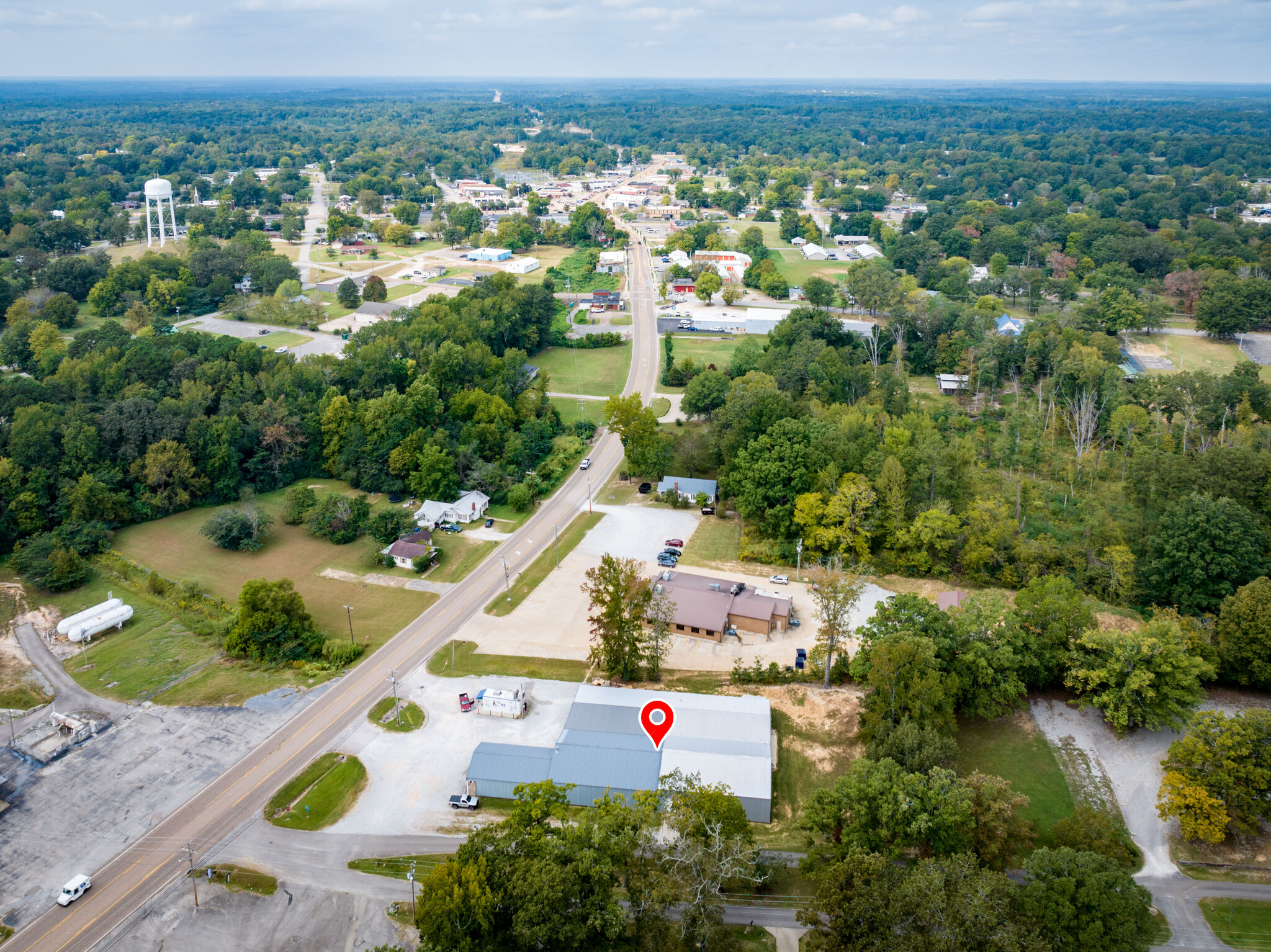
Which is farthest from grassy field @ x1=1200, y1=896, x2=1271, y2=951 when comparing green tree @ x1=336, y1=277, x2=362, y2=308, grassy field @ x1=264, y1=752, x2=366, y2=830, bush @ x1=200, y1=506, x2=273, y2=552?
green tree @ x1=336, y1=277, x2=362, y2=308

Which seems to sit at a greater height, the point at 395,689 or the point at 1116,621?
the point at 1116,621

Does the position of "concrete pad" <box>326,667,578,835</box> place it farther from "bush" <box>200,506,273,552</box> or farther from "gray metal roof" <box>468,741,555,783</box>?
"bush" <box>200,506,273,552</box>

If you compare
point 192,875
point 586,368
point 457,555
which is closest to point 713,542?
point 457,555

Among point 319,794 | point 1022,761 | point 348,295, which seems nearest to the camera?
point 319,794

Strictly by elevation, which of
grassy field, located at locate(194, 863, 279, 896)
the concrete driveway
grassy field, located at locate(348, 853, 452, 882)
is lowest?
grassy field, located at locate(194, 863, 279, 896)

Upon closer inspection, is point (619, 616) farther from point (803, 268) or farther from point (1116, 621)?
point (803, 268)

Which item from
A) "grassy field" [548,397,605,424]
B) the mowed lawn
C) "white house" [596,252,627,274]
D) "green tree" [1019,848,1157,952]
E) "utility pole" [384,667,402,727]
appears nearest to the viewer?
"green tree" [1019,848,1157,952]
